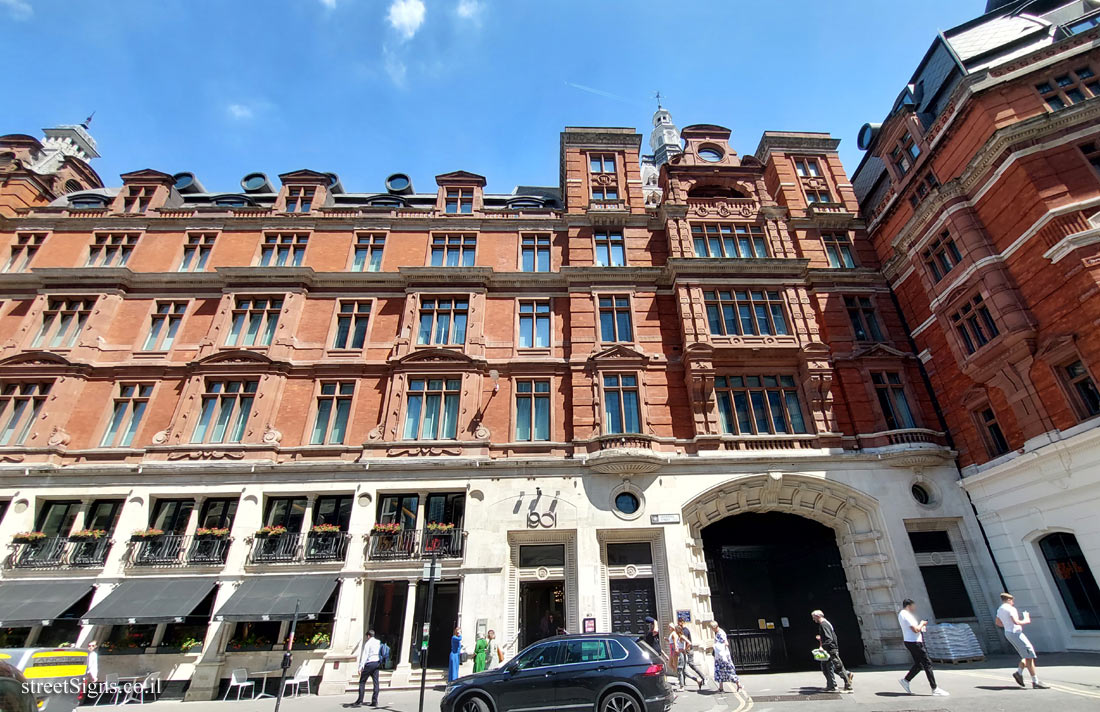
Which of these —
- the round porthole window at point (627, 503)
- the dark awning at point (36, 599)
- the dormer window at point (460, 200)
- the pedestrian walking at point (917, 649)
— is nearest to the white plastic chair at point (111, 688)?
the dark awning at point (36, 599)

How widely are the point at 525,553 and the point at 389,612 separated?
513cm

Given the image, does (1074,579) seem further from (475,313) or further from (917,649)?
(475,313)

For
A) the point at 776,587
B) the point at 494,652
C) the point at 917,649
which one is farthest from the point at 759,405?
the point at 494,652

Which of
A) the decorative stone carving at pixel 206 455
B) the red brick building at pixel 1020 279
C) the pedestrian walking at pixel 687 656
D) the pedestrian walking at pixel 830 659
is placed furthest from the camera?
the decorative stone carving at pixel 206 455

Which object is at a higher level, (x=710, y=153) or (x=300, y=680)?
(x=710, y=153)

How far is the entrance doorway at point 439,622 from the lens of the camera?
55.1ft

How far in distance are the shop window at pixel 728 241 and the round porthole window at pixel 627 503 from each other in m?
12.0

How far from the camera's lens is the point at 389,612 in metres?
17.5

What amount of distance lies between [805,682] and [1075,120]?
68.7 ft

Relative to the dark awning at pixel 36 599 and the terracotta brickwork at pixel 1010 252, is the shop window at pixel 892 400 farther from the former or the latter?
the dark awning at pixel 36 599

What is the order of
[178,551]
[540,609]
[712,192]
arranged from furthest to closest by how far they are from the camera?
[712,192] < [540,609] < [178,551]

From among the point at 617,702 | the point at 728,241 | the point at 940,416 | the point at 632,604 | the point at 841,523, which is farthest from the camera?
the point at 728,241

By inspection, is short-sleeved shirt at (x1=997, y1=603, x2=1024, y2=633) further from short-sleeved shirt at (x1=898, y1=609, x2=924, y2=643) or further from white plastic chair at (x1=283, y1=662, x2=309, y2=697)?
white plastic chair at (x1=283, y1=662, x2=309, y2=697)

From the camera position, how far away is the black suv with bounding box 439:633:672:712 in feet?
31.9
